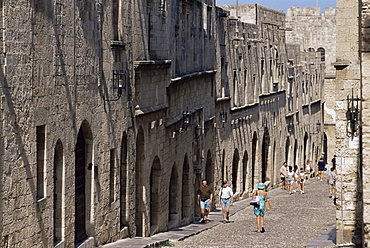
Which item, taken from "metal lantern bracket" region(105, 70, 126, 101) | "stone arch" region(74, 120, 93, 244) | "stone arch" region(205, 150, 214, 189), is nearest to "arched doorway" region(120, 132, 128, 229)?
"metal lantern bracket" region(105, 70, 126, 101)

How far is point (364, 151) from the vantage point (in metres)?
12.0

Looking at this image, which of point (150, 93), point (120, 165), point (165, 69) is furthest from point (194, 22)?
point (120, 165)

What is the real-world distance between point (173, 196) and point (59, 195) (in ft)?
32.1

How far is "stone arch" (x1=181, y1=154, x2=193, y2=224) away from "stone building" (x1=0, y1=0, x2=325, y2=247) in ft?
0.11

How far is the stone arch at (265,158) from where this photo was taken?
1533 inches

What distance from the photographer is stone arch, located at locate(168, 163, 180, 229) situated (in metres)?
22.9

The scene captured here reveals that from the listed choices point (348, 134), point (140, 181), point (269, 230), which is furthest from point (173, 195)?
point (348, 134)

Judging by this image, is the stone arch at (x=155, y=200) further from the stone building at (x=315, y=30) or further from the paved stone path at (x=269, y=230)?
the stone building at (x=315, y=30)

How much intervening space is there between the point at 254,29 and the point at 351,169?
22.0m

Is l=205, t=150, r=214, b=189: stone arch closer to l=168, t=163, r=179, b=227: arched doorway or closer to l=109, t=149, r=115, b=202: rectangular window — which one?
l=168, t=163, r=179, b=227: arched doorway

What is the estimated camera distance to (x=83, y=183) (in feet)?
49.1

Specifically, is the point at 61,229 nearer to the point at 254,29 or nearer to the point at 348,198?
the point at 348,198

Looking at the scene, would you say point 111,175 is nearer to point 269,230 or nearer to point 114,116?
point 114,116

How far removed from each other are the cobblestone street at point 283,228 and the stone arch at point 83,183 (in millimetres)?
3249
